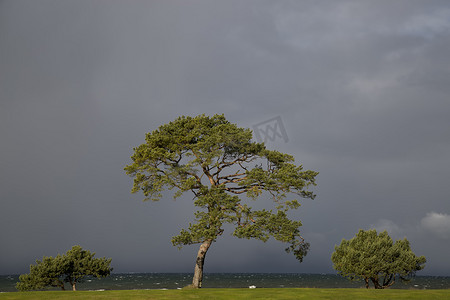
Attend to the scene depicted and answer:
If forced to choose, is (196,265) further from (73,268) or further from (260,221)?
(73,268)

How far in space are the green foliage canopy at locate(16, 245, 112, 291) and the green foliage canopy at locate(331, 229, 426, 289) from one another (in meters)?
23.3

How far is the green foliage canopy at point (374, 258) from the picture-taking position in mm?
39281

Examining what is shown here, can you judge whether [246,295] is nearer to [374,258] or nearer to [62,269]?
[374,258]

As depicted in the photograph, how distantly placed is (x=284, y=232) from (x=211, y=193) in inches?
290

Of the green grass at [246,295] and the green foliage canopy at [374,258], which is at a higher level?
the green foliage canopy at [374,258]

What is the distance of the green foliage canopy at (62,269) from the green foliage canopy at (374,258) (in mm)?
23338

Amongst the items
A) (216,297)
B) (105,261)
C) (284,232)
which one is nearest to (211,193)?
(284,232)

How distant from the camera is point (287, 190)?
39875 millimetres

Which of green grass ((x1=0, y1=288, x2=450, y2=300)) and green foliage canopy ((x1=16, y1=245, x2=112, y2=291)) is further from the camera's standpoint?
green foliage canopy ((x1=16, y1=245, x2=112, y2=291))

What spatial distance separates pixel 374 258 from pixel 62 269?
29057 mm

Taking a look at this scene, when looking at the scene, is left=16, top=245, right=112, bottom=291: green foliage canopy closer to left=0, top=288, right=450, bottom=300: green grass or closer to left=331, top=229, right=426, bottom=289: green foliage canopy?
left=0, top=288, right=450, bottom=300: green grass

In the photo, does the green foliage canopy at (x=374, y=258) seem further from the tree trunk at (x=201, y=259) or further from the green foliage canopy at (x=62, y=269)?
the green foliage canopy at (x=62, y=269)

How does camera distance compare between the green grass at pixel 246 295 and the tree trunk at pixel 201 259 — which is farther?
the tree trunk at pixel 201 259

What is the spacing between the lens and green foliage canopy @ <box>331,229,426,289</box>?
39.3 metres
